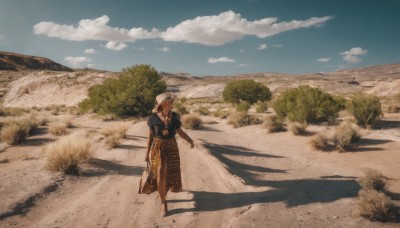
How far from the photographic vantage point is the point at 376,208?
15.9ft

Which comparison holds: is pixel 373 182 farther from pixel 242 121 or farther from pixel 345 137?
pixel 242 121

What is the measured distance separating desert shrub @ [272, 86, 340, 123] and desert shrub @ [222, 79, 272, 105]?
45.4ft

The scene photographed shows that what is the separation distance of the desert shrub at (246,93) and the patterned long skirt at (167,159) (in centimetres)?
2642

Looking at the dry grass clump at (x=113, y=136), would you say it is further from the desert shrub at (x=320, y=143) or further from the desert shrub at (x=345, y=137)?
the desert shrub at (x=345, y=137)

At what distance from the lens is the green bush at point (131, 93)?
21312mm

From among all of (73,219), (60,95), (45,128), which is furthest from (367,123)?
(60,95)

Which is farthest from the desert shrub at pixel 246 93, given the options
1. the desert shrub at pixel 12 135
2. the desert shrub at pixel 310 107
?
the desert shrub at pixel 12 135

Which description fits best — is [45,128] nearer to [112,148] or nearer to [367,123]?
[112,148]

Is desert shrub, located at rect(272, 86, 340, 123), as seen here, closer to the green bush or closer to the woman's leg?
the green bush

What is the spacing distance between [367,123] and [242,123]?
661 cm

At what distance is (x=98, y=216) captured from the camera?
5281 millimetres

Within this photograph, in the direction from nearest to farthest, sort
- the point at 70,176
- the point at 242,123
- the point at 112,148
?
the point at 70,176 → the point at 112,148 → the point at 242,123

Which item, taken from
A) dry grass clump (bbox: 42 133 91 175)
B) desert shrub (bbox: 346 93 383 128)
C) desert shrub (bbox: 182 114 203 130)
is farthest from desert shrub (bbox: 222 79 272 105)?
dry grass clump (bbox: 42 133 91 175)

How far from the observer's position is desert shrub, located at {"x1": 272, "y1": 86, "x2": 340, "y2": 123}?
15.3 meters
